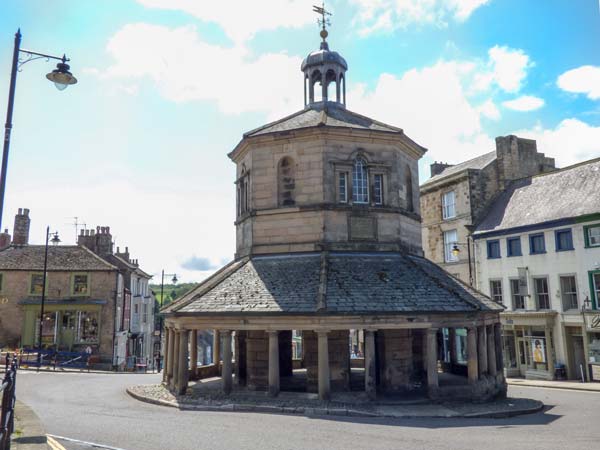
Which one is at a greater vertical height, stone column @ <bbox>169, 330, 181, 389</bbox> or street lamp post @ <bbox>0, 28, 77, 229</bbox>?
street lamp post @ <bbox>0, 28, 77, 229</bbox>

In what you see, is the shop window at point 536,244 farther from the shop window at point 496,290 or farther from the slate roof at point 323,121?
the slate roof at point 323,121

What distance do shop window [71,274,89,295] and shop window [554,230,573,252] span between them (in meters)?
32.0

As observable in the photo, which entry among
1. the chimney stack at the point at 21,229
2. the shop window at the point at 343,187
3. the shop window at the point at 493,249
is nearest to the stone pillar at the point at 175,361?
the shop window at the point at 343,187

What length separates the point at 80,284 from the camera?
120 ft

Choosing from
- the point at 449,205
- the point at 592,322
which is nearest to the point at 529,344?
the point at 592,322

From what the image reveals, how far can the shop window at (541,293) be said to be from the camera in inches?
1102

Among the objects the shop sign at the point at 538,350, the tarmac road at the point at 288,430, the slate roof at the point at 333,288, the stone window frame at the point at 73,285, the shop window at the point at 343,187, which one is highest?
the shop window at the point at 343,187

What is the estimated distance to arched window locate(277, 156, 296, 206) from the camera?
1894 cm

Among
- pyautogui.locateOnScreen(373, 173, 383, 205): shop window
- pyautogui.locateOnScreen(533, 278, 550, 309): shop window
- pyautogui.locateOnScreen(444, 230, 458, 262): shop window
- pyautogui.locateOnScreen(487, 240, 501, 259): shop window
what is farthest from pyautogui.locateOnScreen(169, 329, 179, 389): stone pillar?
pyautogui.locateOnScreen(444, 230, 458, 262): shop window

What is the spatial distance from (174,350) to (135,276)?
28647mm

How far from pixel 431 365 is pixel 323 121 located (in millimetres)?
9714

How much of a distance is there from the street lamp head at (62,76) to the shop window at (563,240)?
25685 millimetres

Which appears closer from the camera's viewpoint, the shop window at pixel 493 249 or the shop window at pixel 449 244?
the shop window at pixel 493 249

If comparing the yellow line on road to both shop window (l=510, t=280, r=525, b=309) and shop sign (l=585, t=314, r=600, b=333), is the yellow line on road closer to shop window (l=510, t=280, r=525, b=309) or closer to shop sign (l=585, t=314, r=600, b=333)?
shop sign (l=585, t=314, r=600, b=333)
